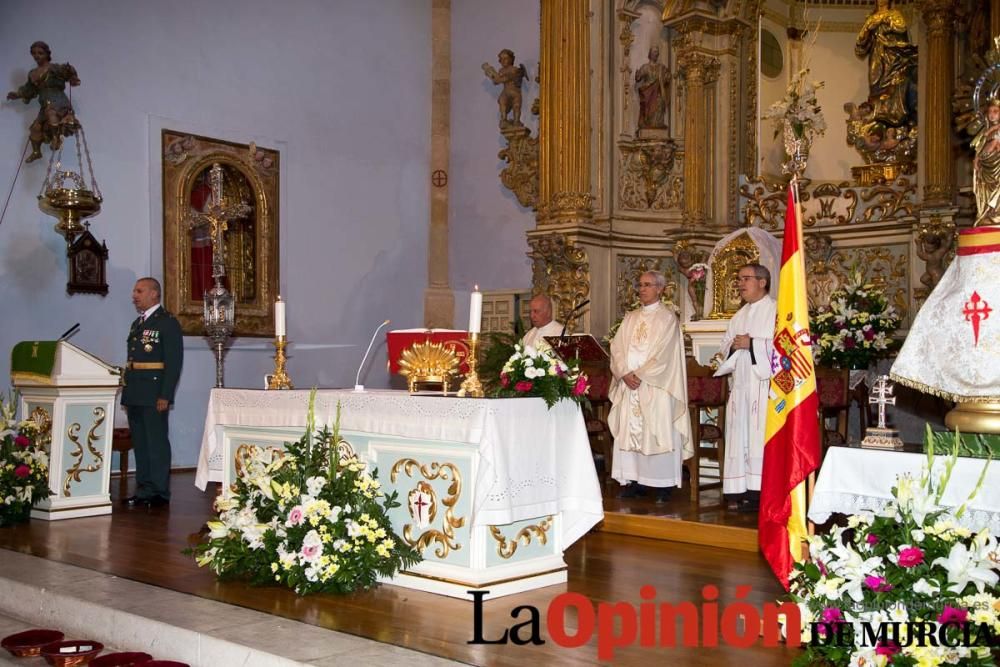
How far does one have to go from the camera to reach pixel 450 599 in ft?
16.8

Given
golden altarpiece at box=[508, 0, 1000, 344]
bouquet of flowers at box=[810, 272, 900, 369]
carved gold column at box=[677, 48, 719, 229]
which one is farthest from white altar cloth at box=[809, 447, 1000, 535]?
carved gold column at box=[677, 48, 719, 229]

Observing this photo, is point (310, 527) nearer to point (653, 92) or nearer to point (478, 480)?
point (478, 480)

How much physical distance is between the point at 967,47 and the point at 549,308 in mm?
4910

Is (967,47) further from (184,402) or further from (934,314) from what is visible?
(184,402)

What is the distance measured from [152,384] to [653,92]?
6.24 meters

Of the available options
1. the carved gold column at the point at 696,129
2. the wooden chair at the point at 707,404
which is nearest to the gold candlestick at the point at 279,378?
the wooden chair at the point at 707,404

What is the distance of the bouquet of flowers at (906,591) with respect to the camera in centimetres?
331

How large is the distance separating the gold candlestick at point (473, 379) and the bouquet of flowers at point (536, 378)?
0.36ft

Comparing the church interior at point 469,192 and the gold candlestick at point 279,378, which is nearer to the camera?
the gold candlestick at point 279,378

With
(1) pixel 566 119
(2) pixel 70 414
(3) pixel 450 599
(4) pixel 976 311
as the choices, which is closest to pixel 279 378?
(3) pixel 450 599

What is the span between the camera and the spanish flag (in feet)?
14.5

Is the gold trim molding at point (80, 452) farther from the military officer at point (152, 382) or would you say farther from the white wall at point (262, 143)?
the white wall at point (262, 143)

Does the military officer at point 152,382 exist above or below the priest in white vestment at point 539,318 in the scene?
below

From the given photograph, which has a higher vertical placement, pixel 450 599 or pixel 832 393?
pixel 832 393
